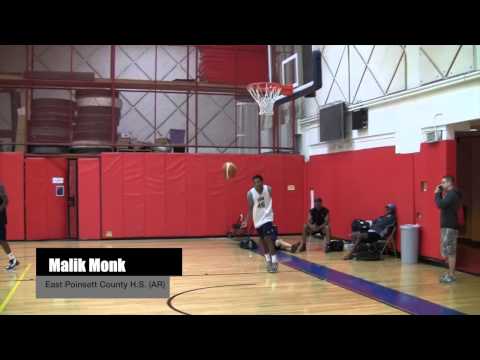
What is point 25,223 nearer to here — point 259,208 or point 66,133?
point 66,133

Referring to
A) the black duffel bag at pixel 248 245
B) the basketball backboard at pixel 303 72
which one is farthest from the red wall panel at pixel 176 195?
the basketball backboard at pixel 303 72

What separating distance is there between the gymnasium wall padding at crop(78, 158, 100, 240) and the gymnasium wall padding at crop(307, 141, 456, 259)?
19.8 feet

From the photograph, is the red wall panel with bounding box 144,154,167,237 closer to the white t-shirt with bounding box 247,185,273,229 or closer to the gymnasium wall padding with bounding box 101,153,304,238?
the gymnasium wall padding with bounding box 101,153,304,238

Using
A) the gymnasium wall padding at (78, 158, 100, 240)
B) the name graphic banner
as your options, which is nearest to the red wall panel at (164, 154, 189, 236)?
the gymnasium wall padding at (78, 158, 100, 240)

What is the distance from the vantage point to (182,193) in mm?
14125

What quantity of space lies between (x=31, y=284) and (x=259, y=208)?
3.74 m

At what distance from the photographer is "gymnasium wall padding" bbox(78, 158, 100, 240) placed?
13.6m

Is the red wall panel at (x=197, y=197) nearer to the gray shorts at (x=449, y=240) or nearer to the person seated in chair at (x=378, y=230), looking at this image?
the person seated in chair at (x=378, y=230)

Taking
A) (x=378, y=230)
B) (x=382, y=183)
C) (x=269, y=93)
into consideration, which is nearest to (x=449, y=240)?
(x=378, y=230)

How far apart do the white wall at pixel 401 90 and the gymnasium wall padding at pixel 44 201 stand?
726 cm

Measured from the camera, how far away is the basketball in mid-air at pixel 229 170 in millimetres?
13648

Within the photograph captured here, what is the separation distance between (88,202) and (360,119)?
7.45 metres
